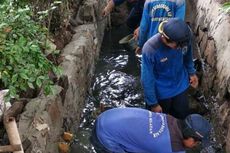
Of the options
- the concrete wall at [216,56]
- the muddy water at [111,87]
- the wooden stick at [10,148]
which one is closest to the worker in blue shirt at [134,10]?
the muddy water at [111,87]

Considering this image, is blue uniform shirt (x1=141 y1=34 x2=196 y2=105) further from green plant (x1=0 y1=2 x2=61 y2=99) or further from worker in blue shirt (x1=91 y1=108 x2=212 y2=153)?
green plant (x1=0 y1=2 x2=61 y2=99)

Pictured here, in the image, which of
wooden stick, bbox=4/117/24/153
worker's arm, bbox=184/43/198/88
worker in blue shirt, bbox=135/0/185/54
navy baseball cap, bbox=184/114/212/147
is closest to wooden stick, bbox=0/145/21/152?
wooden stick, bbox=4/117/24/153

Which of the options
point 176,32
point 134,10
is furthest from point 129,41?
point 176,32

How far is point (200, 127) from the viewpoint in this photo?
3635 millimetres

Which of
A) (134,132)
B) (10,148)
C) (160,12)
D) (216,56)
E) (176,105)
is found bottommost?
(176,105)

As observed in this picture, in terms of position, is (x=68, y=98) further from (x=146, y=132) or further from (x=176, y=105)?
(x=146, y=132)

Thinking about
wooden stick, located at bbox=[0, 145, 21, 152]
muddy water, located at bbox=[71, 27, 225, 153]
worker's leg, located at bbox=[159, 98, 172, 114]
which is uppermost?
wooden stick, located at bbox=[0, 145, 21, 152]

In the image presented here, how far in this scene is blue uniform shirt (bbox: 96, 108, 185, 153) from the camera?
3.81 metres

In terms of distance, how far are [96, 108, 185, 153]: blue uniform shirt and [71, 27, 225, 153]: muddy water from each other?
0.90 metres

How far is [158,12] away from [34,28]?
209cm

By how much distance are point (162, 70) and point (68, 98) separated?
123cm

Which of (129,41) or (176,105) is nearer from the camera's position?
(176,105)

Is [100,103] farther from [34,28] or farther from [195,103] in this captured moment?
[34,28]

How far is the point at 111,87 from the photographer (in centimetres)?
666
